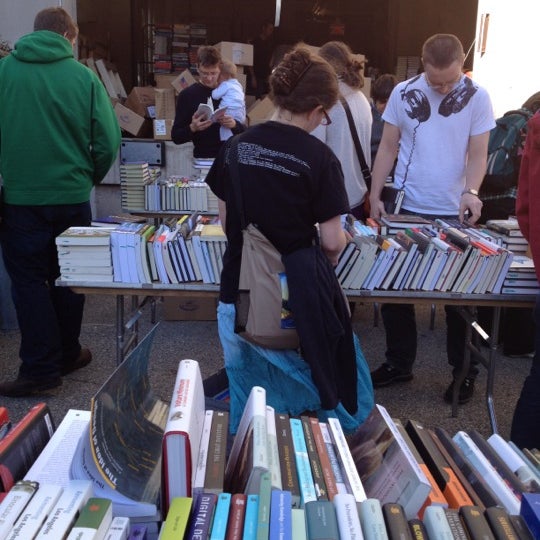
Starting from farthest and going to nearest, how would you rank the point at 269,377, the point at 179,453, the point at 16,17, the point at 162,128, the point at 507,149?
the point at 162,128, the point at 16,17, the point at 507,149, the point at 269,377, the point at 179,453

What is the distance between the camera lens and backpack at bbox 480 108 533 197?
13.0 feet

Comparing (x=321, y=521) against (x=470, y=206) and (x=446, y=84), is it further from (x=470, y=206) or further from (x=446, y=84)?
(x=446, y=84)

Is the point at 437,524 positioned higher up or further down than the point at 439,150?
further down

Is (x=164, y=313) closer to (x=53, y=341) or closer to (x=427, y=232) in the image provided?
(x=53, y=341)

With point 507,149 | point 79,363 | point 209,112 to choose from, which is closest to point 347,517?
point 79,363

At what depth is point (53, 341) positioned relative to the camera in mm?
3322

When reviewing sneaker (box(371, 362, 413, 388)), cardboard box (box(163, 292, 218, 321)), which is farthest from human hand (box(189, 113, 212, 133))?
sneaker (box(371, 362, 413, 388))

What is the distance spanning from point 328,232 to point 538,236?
0.84 meters

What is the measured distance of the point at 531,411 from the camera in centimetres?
248

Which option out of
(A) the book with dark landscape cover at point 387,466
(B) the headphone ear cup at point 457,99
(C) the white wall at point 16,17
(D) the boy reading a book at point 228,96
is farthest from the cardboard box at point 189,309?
(A) the book with dark landscape cover at point 387,466

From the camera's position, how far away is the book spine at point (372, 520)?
930 millimetres

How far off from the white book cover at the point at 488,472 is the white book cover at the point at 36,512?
75cm

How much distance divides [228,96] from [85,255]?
2443 millimetres

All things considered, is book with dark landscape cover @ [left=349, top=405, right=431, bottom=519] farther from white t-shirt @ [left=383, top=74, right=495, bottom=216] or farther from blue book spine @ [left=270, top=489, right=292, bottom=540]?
white t-shirt @ [left=383, top=74, right=495, bottom=216]
